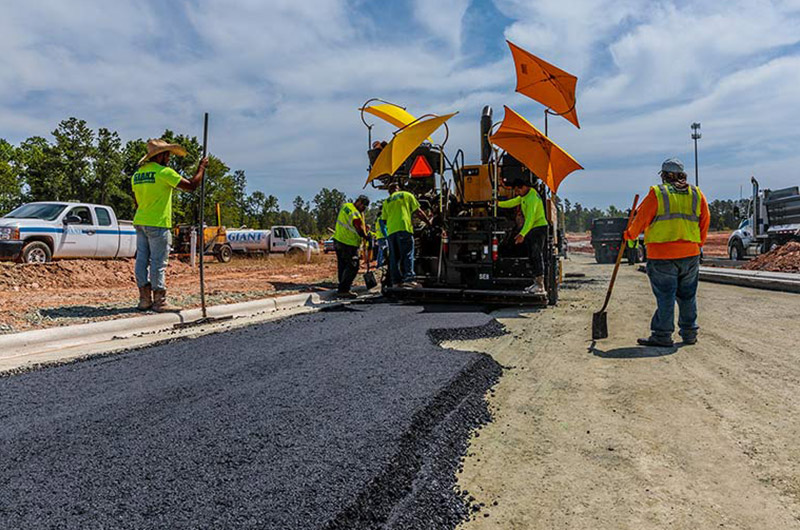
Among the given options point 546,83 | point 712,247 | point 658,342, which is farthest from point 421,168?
point 712,247

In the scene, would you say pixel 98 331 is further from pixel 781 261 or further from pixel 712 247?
pixel 712 247

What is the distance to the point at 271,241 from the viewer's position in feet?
87.0

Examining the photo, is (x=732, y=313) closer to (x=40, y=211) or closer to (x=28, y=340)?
(x=28, y=340)

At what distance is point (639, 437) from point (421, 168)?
6.42 m

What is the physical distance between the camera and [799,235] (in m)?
16.7

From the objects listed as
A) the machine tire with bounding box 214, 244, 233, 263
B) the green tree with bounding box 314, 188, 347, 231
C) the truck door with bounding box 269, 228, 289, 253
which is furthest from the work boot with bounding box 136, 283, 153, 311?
the green tree with bounding box 314, 188, 347, 231

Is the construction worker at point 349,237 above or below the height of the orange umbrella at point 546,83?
below

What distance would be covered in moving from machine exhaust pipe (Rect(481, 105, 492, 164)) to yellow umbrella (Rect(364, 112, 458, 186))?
165 centimetres

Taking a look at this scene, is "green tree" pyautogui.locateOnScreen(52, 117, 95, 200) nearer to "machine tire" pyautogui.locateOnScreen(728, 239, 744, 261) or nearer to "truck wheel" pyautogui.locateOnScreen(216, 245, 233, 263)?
"truck wheel" pyautogui.locateOnScreen(216, 245, 233, 263)

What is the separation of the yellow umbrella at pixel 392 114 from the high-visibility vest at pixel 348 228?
1.40m

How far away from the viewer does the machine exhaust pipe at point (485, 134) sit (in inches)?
353

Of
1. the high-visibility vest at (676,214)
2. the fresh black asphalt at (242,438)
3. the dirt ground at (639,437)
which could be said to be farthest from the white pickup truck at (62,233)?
the high-visibility vest at (676,214)

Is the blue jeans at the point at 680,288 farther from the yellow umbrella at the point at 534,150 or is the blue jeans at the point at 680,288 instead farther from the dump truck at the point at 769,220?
the dump truck at the point at 769,220

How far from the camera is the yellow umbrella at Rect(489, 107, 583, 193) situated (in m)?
7.15
